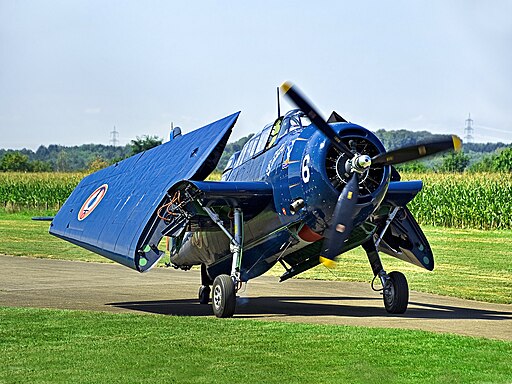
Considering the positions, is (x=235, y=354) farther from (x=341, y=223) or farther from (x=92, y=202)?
(x=92, y=202)

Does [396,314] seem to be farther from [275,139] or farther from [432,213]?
[432,213]

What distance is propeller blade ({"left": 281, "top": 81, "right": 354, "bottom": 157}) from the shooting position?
48.0 ft

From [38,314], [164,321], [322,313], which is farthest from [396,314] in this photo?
[38,314]

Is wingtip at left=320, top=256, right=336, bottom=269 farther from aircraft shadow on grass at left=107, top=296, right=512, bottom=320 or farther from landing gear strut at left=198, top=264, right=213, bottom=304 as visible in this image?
landing gear strut at left=198, top=264, right=213, bottom=304

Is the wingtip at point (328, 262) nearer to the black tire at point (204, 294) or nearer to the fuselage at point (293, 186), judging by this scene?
the fuselage at point (293, 186)

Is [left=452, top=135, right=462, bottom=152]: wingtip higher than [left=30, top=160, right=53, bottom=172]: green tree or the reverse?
the reverse

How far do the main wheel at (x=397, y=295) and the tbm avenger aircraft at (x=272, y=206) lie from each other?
0.7 inches

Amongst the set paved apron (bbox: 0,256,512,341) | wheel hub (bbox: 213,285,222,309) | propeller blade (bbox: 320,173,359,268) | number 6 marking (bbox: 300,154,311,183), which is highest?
number 6 marking (bbox: 300,154,311,183)

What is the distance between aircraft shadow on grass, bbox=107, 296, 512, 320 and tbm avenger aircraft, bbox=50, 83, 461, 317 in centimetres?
66

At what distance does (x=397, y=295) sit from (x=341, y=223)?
2739mm

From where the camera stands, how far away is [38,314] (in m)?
15.6

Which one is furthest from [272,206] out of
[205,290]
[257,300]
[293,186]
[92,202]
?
[92,202]

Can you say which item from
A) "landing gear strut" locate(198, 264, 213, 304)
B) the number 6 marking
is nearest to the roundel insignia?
"landing gear strut" locate(198, 264, 213, 304)

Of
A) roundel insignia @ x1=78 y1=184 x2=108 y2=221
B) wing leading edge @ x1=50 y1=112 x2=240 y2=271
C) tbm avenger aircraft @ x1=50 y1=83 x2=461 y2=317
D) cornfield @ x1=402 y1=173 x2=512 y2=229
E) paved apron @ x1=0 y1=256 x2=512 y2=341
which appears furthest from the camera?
cornfield @ x1=402 y1=173 x2=512 y2=229
